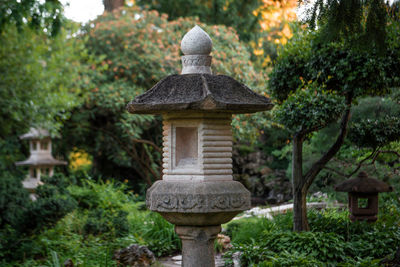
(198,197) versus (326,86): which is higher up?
(326,86)

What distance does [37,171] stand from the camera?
34.8ft

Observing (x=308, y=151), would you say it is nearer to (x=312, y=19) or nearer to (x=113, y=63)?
(x=113, y=63)

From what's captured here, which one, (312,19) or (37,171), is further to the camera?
(37,171)

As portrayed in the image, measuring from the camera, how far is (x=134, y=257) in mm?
6254

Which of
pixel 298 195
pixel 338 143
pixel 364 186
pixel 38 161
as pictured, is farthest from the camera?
pixel 38 161

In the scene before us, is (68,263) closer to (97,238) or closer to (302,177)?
(97,238)

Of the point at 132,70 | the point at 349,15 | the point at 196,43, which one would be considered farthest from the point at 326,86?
the point at 132,70

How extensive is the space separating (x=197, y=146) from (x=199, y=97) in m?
0.60

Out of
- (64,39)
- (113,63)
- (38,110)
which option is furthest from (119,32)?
(38,110)

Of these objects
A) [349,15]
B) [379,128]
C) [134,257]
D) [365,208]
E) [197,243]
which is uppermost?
[349,15]

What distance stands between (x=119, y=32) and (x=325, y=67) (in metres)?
6.76

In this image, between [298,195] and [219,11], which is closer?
[298,195]

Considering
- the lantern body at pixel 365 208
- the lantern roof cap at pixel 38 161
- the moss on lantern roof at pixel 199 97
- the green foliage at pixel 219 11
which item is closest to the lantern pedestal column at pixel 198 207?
the moss on lantern roof at pixel 199 97

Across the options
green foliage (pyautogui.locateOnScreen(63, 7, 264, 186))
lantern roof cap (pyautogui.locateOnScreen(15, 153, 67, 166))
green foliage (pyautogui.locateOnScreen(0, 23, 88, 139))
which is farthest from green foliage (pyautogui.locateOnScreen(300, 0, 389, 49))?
lantern roof cap (pyautogui.locateOnScreen(15, 153, 67, 166))
